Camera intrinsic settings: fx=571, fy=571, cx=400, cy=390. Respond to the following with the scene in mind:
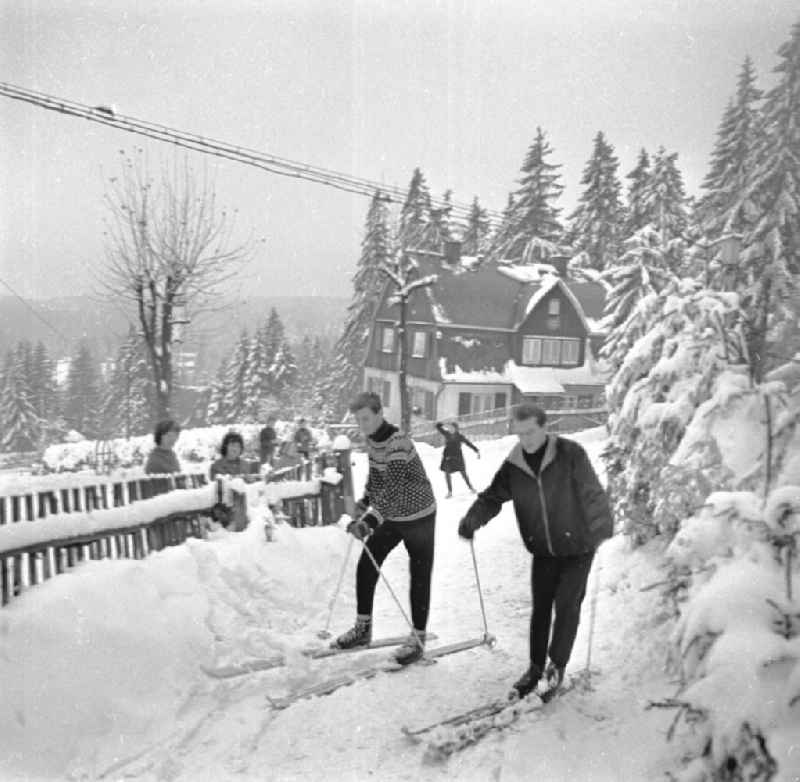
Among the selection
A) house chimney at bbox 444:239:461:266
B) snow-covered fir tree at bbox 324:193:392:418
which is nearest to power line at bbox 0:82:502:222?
Result: house chimney at bbox 444:239:461:266

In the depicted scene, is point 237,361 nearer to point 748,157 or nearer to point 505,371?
point 505,371

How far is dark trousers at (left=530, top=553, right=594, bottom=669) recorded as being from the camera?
142 inches

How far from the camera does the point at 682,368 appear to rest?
5.06 m

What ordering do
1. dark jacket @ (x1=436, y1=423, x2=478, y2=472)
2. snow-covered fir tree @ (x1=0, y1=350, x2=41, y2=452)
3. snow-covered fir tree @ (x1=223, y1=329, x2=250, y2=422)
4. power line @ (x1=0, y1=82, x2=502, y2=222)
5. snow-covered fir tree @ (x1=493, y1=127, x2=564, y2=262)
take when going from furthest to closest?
snow-covered fir tree @ (x1=223, y1=329, x2=250, y2=422) < snow-covered fir tree @ (x1=0, y1=350, x2=41, y2=452) < snow-covered fir tree @ (x1=493, y1=127, x2=564, y2=262) < dark jacket @ (x1=436, y1=423, x2=478, y2=472) < power line @ (x1=0, y1=82, x2=502, y2=222)

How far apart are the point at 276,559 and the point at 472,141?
9.52 metres

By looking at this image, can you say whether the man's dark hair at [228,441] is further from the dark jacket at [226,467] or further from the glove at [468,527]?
the glove at [468,527]

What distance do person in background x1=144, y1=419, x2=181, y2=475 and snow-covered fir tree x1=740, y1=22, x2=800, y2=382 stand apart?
5996 mm

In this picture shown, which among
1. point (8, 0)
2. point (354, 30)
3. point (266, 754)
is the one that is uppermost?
point (354, 30)

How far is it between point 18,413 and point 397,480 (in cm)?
4932

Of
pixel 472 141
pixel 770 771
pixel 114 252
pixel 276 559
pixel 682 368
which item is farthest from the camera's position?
pixel 114 252

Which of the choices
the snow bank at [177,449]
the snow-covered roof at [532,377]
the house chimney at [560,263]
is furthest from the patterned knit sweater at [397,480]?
the house chimney at [560,263]

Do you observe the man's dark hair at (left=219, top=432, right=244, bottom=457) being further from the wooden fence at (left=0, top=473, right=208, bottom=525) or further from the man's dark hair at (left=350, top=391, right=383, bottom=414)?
the man's dark hair at (left=350, top=391, right=383, bottom=414)

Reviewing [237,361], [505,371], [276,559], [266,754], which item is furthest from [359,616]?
[237,361]

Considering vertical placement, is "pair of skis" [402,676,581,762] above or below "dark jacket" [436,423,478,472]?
below
